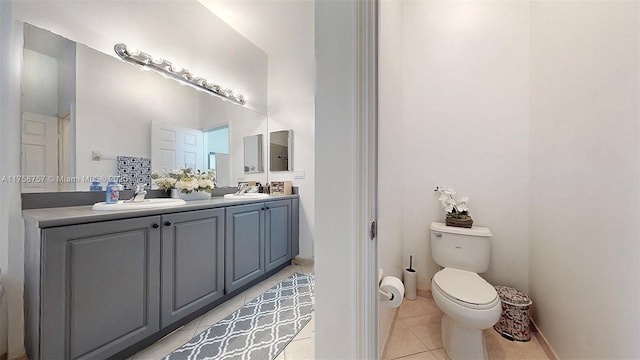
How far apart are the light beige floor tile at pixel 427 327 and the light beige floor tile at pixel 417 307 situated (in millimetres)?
37

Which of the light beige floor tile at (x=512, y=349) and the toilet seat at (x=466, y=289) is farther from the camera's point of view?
the light beige floor tile at (x=512, y=349)

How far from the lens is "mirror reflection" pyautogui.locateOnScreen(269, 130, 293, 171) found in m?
2.76

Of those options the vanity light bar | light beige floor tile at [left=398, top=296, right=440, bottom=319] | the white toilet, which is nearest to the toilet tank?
the white toilet

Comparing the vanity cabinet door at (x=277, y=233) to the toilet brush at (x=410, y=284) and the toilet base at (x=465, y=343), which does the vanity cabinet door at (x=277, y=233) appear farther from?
the toilet base at (x=465, y=343)

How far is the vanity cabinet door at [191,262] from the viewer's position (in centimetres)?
138

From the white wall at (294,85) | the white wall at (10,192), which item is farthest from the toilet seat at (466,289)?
the white wall at (10,192)

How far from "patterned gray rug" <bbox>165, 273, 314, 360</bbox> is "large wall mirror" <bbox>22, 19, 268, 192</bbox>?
124 cm

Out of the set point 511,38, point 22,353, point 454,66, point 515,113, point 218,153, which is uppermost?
point 511,38

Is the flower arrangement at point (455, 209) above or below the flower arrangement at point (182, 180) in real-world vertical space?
below

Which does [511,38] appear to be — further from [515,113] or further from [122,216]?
[122,216]

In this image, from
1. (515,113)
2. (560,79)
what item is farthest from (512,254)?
(560,79)

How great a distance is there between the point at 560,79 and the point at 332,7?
143 centimetres

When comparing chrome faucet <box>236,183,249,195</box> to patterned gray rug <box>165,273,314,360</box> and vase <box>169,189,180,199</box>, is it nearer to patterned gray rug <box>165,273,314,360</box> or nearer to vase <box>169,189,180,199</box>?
vase <box>169,189,180,199</box>

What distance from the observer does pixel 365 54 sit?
695 millimetres
